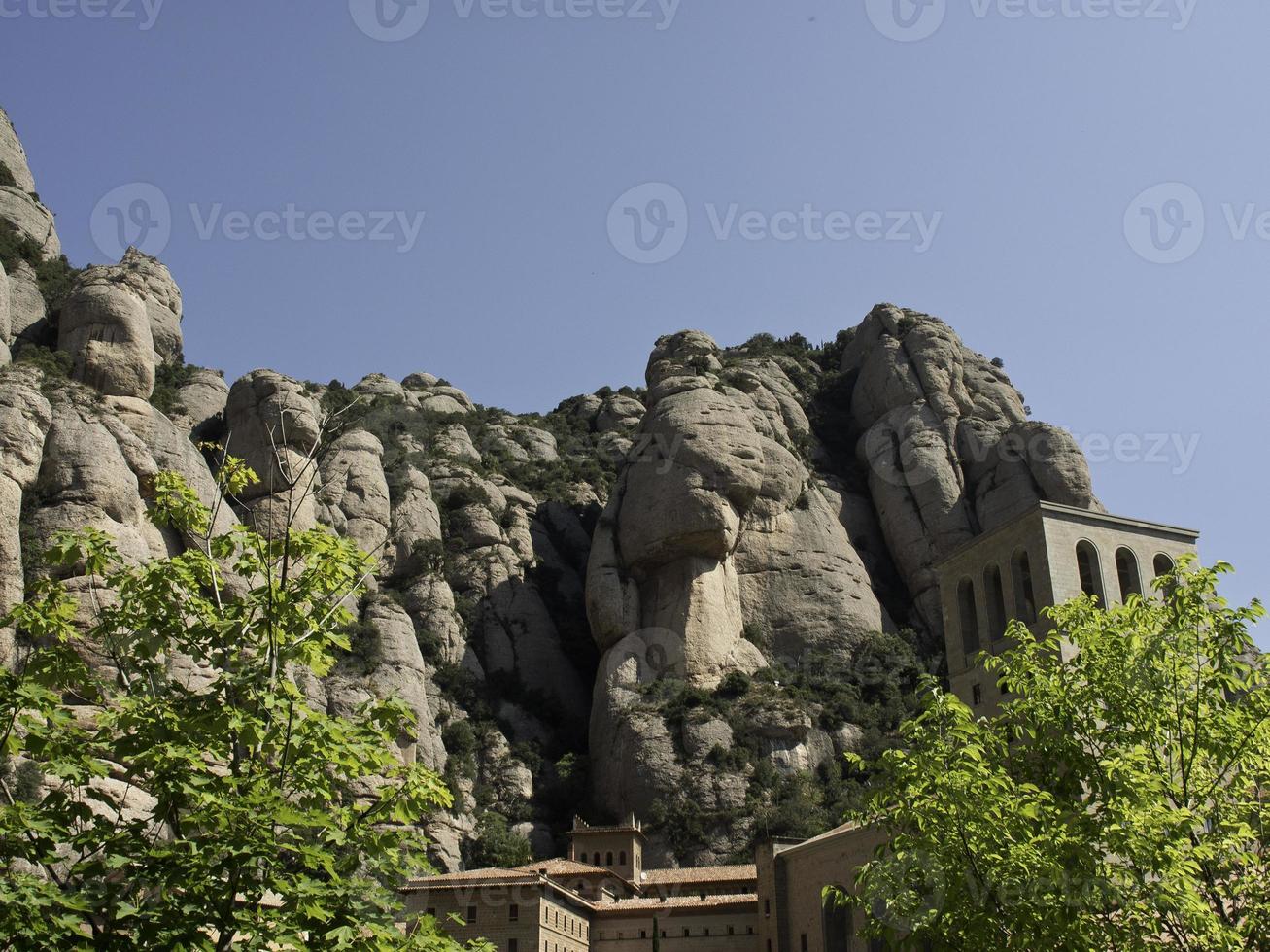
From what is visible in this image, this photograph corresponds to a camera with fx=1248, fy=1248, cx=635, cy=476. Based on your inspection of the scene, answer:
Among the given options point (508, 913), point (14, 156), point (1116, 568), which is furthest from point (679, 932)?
point (14, 156)

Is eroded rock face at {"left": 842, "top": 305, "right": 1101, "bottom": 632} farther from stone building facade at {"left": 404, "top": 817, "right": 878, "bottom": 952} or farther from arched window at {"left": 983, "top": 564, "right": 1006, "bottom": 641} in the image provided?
arched window at {"left": 983, "top": 564, "right": 1006, "bottom": 641}

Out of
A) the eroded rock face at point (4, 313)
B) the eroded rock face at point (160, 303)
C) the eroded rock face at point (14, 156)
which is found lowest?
the eroded rock face at point (4, 313)

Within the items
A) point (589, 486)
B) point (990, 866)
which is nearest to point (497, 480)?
point (589, 486)

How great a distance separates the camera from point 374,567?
Result: 41.9 feet

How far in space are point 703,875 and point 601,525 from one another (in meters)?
26.9

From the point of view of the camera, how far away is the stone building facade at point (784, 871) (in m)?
41.9

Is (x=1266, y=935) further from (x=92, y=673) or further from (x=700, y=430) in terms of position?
(x=700, y=430)

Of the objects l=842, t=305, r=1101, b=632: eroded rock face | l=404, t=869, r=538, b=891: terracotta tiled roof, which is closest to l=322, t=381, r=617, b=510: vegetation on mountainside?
l=842, t=305, r=1101, b=632: eroded rock face

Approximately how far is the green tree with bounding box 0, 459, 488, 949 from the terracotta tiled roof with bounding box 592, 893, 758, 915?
43.4 metres

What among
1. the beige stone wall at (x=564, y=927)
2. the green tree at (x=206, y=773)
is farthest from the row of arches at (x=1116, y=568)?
the green tree at (x=206, y=773)

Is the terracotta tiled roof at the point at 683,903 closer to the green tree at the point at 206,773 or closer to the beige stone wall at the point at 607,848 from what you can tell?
the beige stone wall at the point at 607,848

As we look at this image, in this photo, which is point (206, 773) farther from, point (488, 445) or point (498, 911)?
point (488, 445)

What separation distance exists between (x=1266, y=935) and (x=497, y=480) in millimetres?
74059

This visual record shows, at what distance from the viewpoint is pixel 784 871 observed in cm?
5044
